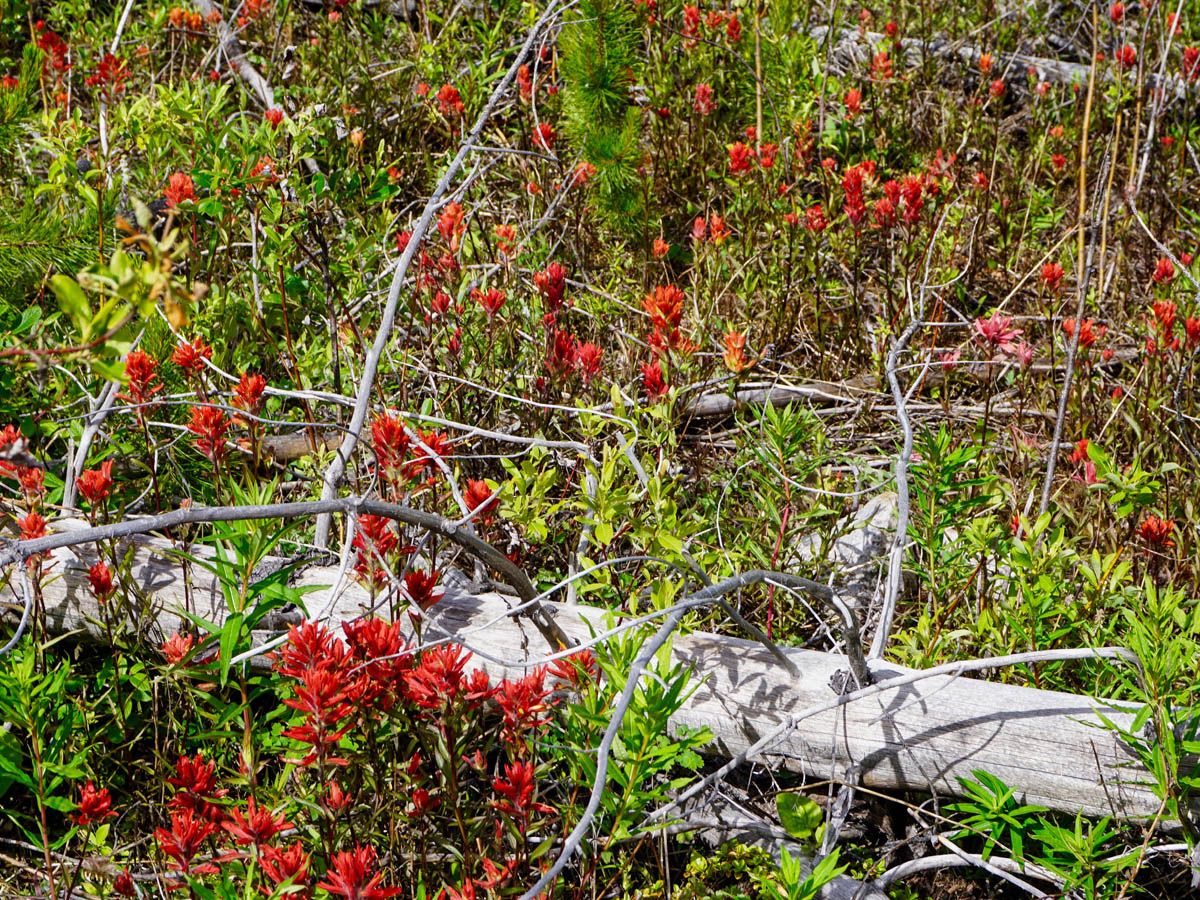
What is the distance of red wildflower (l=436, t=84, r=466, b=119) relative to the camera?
A: 4.11 metres

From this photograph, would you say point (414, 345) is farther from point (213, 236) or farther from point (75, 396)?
point (75, 396)

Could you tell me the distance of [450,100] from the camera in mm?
4129

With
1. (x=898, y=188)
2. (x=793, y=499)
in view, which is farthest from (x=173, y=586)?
(x=898, y=188)

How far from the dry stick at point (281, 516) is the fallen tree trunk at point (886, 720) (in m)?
0.10

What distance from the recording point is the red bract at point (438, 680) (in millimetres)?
1844

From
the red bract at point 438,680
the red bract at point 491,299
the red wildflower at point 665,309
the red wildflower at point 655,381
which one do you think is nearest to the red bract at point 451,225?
the red bract at point 491,299

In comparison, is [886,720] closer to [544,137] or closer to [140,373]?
[140,373]

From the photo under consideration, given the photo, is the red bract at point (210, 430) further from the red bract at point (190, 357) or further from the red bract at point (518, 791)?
the red bract at point (518, 791)

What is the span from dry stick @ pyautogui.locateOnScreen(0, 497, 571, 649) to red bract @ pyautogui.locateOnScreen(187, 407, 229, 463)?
70cm

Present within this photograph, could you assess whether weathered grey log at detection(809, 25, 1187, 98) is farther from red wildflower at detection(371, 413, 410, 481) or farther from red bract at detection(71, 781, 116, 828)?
red bract at detection(71, 781, 116, 828)

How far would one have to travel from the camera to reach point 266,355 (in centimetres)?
356

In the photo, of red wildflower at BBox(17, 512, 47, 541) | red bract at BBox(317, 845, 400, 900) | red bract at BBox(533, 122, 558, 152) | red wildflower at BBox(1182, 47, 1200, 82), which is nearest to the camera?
red bract at BBox(317, 845, 400, 900)

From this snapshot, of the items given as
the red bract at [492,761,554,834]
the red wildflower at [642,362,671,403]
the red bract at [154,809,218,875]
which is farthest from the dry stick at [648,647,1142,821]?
the red wildflower at [642,362,671,403]

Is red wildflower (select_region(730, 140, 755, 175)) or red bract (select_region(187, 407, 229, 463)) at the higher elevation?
red wildflower (select_region(730, 140, 755, 175))
